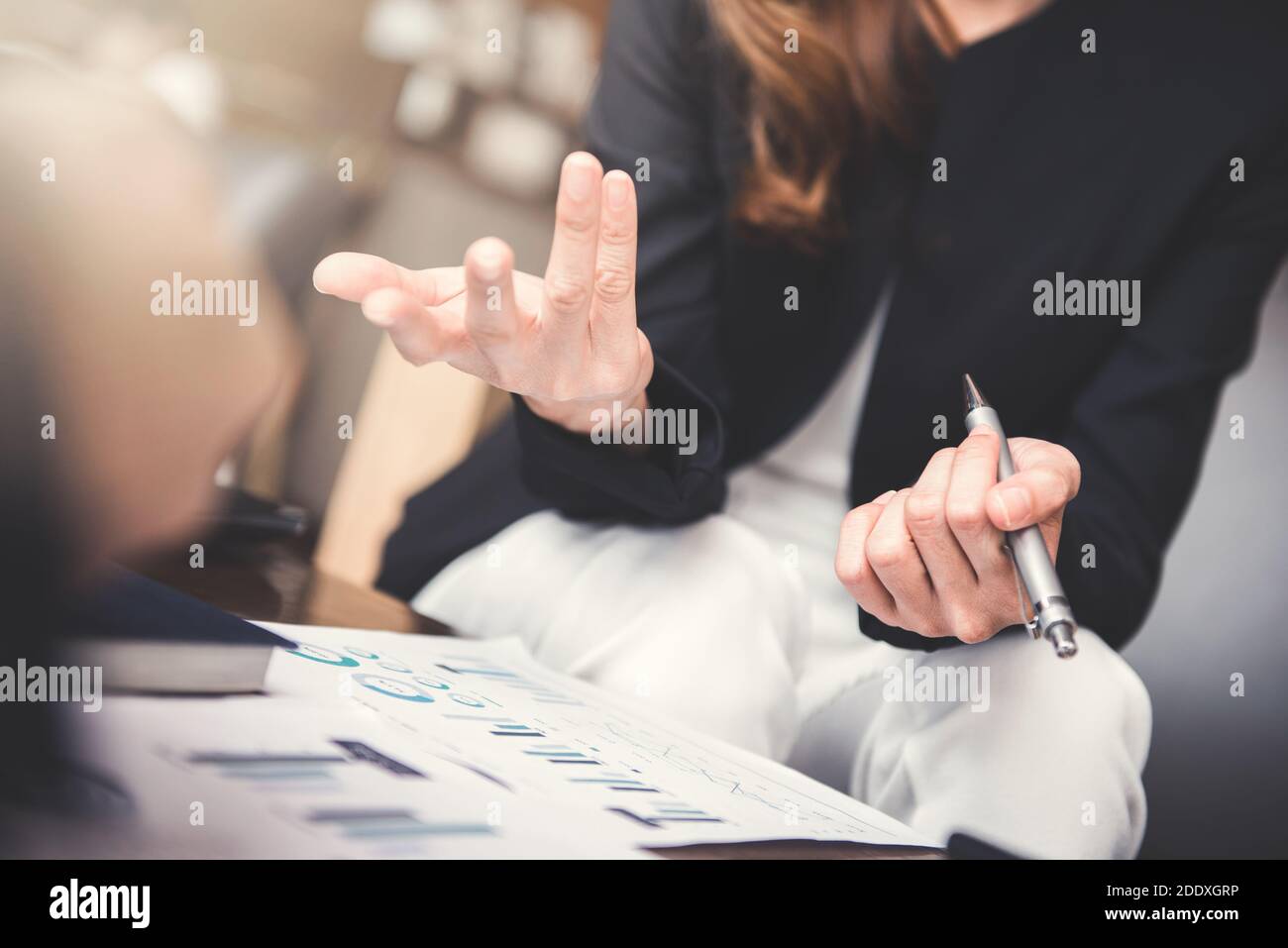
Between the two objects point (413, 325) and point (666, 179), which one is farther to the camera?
point (666, 179)

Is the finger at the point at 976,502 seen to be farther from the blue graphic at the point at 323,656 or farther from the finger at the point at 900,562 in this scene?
the blue graphic at the point at 323,656

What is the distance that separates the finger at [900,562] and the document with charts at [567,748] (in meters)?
0.08

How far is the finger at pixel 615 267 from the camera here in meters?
0.37

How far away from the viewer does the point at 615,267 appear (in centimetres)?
38

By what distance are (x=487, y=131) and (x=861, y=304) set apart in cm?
85

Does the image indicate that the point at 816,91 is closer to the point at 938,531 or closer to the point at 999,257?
the point at 999,257

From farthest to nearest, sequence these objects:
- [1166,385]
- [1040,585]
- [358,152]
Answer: [358,152] < [1166,385] < [1040,585]

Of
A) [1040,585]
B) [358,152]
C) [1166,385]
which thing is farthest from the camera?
→ [358,152]

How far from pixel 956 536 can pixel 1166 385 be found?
0.93 feet

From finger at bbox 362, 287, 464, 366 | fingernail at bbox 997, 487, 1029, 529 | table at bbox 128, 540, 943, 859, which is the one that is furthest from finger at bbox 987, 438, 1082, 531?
finger at bbox 362, 287, 464, 366

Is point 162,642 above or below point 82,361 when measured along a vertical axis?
below

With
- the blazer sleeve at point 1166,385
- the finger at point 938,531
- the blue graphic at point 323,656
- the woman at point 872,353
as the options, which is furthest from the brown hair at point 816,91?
the blue graphic at point 323,656

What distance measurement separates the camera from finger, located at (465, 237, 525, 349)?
321mm

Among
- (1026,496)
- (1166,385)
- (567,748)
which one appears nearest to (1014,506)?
(1026,496)
